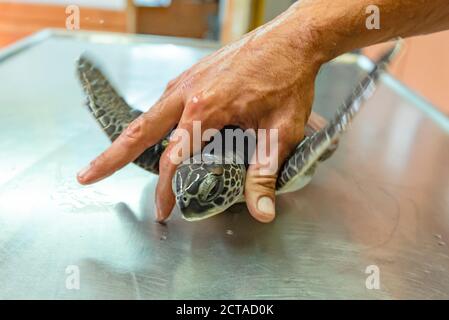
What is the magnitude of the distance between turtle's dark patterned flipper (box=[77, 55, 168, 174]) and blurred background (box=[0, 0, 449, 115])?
626 mm

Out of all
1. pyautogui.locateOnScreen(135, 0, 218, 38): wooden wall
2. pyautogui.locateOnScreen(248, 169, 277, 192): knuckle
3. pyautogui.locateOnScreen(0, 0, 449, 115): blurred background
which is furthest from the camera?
pyautogui.locateOnScreen(135, 0, 218, 38): wooden wall

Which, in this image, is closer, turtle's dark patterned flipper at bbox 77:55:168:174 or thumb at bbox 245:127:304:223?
thumb at bbox 245:127:304:223

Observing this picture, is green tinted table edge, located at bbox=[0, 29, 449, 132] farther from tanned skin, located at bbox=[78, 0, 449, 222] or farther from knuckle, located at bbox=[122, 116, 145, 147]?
knuckle, located at bbox=[122, 116, 145, 147]

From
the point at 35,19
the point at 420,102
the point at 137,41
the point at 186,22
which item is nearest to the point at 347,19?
the point at 420,102

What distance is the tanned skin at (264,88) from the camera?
624 millimetres

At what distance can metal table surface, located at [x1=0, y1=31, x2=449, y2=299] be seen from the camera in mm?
543

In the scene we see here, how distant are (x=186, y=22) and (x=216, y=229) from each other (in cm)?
149

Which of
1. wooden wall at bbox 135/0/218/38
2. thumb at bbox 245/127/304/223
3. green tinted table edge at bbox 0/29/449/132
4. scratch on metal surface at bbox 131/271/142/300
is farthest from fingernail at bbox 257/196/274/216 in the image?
wooden wall at bbox 135/0/218/38

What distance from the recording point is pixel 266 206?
60cm

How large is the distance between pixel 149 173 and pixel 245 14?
1.07 metres

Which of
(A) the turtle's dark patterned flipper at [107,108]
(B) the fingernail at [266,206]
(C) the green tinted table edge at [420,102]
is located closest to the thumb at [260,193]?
(B) the fingernail at [266,206]

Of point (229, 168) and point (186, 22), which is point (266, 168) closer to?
point (229, 168)
